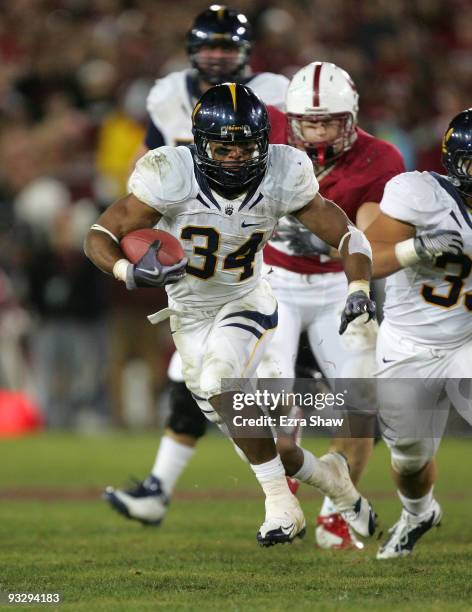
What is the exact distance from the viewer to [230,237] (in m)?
4.94

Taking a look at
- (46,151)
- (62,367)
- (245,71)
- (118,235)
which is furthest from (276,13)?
(118,235)

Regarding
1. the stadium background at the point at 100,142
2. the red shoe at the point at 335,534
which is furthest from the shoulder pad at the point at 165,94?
the stadium background at the point at 100,142

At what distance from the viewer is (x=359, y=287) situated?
15.7ft

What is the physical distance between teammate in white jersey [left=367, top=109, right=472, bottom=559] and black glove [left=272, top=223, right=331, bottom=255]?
52 cm

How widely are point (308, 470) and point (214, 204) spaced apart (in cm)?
117

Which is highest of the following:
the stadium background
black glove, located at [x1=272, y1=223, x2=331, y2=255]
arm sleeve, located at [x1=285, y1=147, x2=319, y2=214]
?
arm sleeve, located at [x1=285, y1=147, x2=319, y2=214]

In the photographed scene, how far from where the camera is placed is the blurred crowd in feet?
37.0

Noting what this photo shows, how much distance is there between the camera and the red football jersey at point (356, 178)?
567 centimetres

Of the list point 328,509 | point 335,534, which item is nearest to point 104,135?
point 328,509

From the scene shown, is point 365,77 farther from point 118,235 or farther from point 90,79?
point 118,235

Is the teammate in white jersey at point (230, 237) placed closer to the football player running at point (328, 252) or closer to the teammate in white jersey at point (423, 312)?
the teammate in white jersey at point (423, 312)

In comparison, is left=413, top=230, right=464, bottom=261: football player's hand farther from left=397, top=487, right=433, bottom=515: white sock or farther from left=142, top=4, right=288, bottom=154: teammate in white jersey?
left=142, top=4, right=288, bottom=154: teammate in white jersey

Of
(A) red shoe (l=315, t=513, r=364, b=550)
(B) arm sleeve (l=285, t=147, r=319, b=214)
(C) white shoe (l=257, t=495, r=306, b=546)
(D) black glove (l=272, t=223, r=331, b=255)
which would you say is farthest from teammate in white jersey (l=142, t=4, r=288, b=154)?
(C) white shoe (l=257, t=495, r=306, b=546)

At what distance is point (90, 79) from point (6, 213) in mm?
1550
